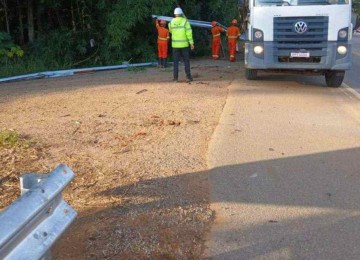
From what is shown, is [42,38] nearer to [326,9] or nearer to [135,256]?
[326,9]

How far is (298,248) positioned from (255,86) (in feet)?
30.0

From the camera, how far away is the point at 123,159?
636 centimetres

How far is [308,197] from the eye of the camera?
514cm

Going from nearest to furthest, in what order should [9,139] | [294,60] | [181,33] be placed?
[9,139]
[294,60]
[181,33]

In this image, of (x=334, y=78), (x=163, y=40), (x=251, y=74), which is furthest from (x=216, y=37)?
(x=334, y=78)

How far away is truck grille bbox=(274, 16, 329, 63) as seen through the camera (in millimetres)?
12039

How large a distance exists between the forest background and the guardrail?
16504 mm

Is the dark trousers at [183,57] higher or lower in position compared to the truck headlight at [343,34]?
lower

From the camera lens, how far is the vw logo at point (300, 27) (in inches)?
475

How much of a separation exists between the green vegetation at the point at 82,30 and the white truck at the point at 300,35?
26.5 ft

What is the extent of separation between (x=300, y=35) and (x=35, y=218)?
10.7m

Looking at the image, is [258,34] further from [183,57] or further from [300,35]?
[183,57]

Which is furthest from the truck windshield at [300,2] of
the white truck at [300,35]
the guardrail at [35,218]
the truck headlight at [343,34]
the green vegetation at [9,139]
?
the guardrail at [35,218]

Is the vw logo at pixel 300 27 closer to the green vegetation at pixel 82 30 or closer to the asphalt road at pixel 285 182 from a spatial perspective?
the asphalt road at pixel 285 182
